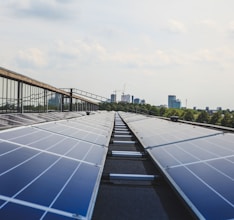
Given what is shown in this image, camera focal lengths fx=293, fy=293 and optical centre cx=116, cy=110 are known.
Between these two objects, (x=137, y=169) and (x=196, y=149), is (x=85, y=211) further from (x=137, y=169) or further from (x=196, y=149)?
(x=196, y=149)

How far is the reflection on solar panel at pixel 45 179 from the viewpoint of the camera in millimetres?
2992

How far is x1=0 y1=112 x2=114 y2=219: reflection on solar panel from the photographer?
9.82ft

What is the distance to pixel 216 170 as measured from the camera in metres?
5.03

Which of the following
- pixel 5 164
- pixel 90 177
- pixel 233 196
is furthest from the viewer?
pixel 90 177

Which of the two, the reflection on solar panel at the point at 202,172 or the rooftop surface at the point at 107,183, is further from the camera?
the reflection on solar panel at the point at 202,172

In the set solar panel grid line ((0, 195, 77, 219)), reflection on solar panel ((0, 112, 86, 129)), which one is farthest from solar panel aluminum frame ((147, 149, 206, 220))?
reflection on solar panel ((0, 112, 86, 129))

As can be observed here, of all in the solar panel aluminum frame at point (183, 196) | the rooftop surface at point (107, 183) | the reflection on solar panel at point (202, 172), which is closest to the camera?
the rooftop surface at point (107, 183)

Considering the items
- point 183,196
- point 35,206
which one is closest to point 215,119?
point 183,196

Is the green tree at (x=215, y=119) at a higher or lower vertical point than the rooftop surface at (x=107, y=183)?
lower

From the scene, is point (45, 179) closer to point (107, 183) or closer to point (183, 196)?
point (107, 183)

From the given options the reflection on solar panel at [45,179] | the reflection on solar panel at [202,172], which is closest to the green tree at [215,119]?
the reflection on solar panel at [202,172]

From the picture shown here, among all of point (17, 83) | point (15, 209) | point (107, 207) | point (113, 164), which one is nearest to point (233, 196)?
point (107, 207)

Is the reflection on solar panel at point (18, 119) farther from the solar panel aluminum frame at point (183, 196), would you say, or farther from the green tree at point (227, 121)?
the green tree at point (227, 121)

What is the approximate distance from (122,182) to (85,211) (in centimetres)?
250
